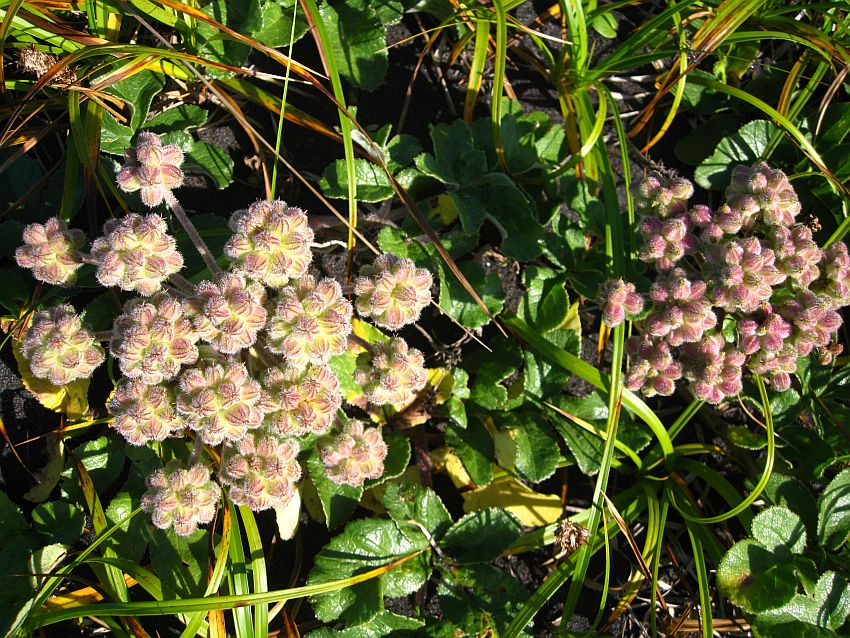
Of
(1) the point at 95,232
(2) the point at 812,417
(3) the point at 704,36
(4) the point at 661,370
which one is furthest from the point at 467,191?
A: (2) the point at 812,417

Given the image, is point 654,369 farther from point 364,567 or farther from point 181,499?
point 181,499

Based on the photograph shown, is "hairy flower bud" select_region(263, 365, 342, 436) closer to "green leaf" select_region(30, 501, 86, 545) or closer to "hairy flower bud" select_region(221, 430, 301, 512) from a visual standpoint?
"hairy flower bud" select_region(221, 430, 301, 512)

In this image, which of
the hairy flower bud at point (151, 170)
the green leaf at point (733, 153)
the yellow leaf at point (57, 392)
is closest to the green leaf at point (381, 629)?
the yellow leaf at point (57, 392)

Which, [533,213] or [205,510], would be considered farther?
[533,213]

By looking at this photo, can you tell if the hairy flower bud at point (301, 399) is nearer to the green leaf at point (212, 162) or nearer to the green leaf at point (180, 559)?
the green leaf at point (180, 559)

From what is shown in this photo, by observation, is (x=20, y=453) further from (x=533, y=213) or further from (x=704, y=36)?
(x=704, y=36)

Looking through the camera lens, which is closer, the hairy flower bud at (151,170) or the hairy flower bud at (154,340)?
the hairy flower bud at (154,340)

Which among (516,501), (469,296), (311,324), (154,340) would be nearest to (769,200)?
(469,296)
